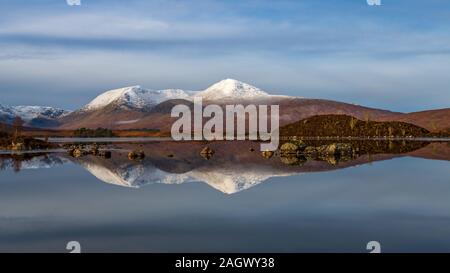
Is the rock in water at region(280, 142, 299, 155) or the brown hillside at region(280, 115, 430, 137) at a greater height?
the brown hillside at region(280, 115, 430, 137)

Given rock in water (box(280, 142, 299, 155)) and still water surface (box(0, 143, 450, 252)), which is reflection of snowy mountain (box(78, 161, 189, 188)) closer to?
still water surface (box(0, 143, 450, 252))

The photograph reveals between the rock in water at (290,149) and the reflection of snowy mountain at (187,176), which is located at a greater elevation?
the rock in water at (290,149)

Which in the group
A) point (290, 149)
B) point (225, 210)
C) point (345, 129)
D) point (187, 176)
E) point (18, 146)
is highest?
point (345, 129)

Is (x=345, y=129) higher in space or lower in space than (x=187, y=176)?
higher

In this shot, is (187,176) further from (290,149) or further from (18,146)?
(18,146)

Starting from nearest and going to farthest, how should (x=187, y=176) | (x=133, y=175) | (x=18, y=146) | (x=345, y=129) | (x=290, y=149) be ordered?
(x=187, y=176)
(x=133, y=175)
(x=290, y=149)
(x=18, y=146)
(x=345, y=129)

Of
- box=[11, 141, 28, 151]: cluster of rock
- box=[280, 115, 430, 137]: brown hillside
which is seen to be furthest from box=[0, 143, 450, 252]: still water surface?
box=[280, 115, 430, 137]: brown hillside

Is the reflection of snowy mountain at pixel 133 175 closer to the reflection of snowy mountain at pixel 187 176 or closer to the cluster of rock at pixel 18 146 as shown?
the reflection of snowy mountain at pixel 187 176

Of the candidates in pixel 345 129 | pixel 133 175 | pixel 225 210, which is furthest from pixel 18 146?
pixel 345 129

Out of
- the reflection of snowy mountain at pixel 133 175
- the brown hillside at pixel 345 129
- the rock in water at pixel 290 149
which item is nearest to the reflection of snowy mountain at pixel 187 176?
the reflection of snowy mountain at pixel 133 175

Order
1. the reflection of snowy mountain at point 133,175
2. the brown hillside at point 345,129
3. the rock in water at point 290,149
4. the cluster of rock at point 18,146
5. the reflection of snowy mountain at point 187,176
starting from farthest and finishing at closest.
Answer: the brown hillside at point 345,129, the cluster of rock at point 18,146, the rock in water at point 290,149, the reflection of snowy mountain at point 133,175, the reflection of snowy mountain at point 187,176

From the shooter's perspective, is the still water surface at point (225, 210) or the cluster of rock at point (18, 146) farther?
the cluster of rock at point (18, 146)

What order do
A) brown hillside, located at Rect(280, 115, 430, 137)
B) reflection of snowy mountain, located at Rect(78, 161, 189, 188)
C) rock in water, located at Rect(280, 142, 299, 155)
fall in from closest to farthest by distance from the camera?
reflection of snowy mountain, located at Rect(78, 161, 189, 188)
rock in water, located at Rect(280, 142, 299, 155)
brown hillside, located at Rect(280, 115, 430, 137)
